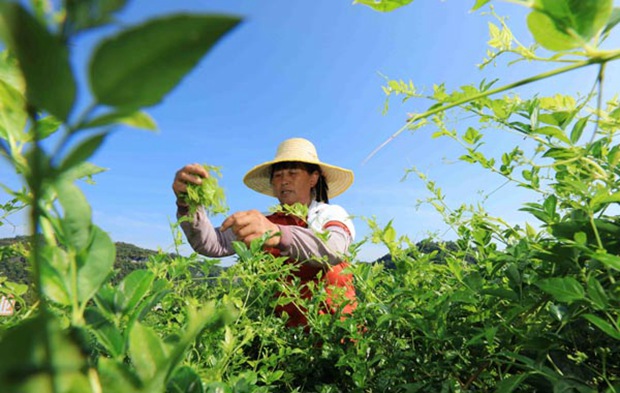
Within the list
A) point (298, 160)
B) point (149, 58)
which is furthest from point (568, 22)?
point (298, 160)

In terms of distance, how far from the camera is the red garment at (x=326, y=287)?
93cm

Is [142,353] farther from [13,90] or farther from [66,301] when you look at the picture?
[13,90]

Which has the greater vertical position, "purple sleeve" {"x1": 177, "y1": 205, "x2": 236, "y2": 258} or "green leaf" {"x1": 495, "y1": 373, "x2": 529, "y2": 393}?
"purple sleeve" {"x1": 177, "y1": 205, "x2": 236, "y2": 258}

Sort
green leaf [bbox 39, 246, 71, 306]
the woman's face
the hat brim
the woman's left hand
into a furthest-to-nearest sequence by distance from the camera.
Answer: the hat brim → the woman's face → the woman's left hand → green leaf [bbox 39, 246, 71, 306]

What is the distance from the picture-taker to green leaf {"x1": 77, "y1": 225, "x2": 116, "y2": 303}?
24 cm

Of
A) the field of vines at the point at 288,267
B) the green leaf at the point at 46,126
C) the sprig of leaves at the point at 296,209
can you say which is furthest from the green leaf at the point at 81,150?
the sprig of leaves at the point at 296,209

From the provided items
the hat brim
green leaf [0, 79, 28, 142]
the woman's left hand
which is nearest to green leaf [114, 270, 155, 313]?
green leaf [0, 79, 28, 142]

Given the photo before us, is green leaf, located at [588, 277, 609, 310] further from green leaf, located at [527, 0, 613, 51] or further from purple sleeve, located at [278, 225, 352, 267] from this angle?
purple sleeve, located at [278, 225, 352, 267]

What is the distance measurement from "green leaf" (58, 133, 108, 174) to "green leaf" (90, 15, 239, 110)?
0.01 m

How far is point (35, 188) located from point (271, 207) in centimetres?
96

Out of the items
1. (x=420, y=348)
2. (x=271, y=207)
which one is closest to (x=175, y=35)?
(x=420, y=348)

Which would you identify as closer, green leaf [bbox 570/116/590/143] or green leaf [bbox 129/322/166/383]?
green leaf [bbox 129/322/166/383]

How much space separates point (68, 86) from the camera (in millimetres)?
136

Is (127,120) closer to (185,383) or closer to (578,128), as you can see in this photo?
(185,383)
